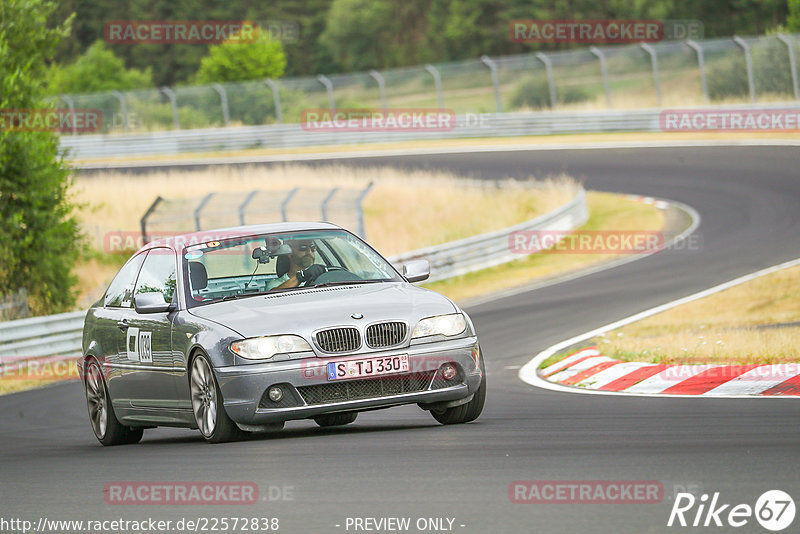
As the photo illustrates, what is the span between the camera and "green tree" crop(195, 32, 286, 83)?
6506 cm

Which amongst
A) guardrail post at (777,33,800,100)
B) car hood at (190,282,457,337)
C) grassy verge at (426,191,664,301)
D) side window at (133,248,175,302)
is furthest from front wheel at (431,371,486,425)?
guardrail post at (777,33,800,100)

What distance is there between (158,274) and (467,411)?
2.61 metres

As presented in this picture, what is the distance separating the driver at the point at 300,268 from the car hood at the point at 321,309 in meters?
0.28

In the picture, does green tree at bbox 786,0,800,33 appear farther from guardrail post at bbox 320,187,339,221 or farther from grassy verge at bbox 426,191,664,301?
guardrail post at bbox 320,187,339,221

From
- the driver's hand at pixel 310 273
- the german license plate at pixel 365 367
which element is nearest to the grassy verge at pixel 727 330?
the driver's hand at pixel 310 273

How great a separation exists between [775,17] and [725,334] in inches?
2506

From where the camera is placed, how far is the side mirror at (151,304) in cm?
922

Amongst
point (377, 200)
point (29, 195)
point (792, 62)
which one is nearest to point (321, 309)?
point (29, 195)

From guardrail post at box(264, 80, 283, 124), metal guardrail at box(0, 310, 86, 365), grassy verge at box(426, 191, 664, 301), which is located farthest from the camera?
guardrail post at box(264, 80, 283, 124)

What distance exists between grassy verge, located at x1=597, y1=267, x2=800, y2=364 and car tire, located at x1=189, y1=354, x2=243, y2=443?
4.68 meters

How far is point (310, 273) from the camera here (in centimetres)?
958

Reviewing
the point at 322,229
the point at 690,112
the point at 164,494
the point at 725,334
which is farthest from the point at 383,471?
the point at 690,112

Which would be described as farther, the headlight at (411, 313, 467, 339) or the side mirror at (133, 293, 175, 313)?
the side mirror at (133, 293, 175, 313)

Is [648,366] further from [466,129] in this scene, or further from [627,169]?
[466,129]
